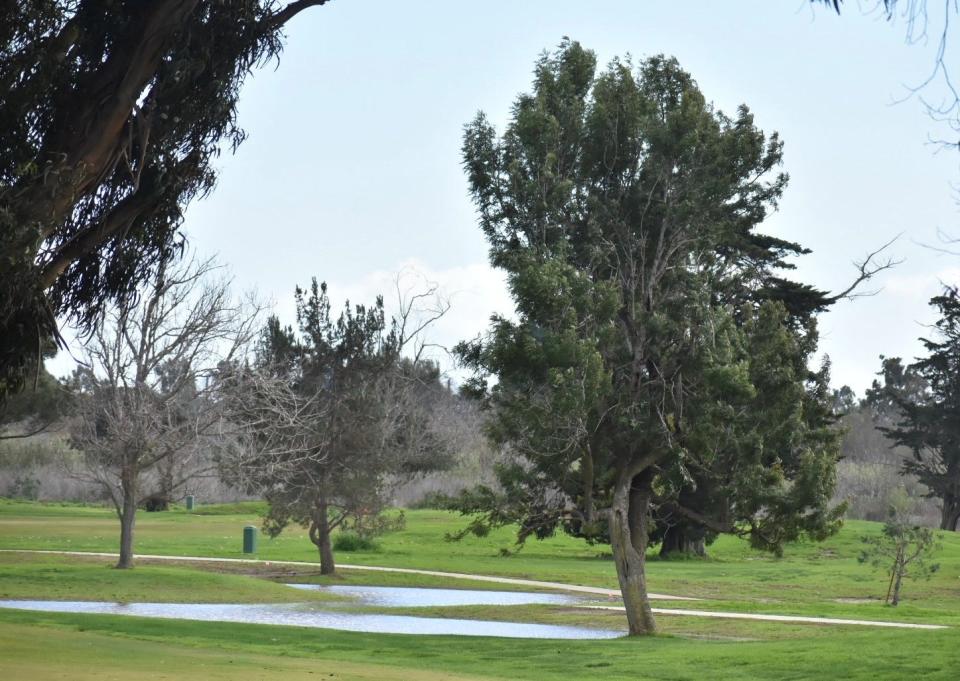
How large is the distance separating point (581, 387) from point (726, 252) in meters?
8.20

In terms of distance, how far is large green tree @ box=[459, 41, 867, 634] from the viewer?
78.5 feet

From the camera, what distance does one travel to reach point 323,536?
3994 cm

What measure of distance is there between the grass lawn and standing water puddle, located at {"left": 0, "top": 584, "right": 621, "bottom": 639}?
53.4 inches

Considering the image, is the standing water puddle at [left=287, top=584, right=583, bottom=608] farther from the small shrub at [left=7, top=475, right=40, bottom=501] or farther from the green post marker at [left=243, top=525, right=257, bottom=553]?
the small shrub at [left=7, top=475, right=40, bottom=501]

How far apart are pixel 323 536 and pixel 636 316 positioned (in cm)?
1839

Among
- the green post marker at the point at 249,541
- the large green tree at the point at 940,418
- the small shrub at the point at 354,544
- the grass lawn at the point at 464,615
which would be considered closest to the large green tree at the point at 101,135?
the grass lawn at the point at 464,615

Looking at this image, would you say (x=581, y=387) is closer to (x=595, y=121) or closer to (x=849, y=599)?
(x=595, y=121)

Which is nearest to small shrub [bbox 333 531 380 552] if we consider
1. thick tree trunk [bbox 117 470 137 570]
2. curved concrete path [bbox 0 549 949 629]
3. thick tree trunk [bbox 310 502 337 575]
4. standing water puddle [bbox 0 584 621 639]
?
curved concrete path [bbox 0 549 949 629]

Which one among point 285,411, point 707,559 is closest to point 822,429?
point 285,411

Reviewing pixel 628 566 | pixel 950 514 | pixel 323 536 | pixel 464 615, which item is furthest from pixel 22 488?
pixel 628 566

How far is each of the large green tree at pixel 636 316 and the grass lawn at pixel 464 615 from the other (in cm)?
301

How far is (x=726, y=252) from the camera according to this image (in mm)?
29234

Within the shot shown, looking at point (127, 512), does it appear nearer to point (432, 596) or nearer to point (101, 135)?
point (432, 596)

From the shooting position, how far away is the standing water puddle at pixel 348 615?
87.5 ft
